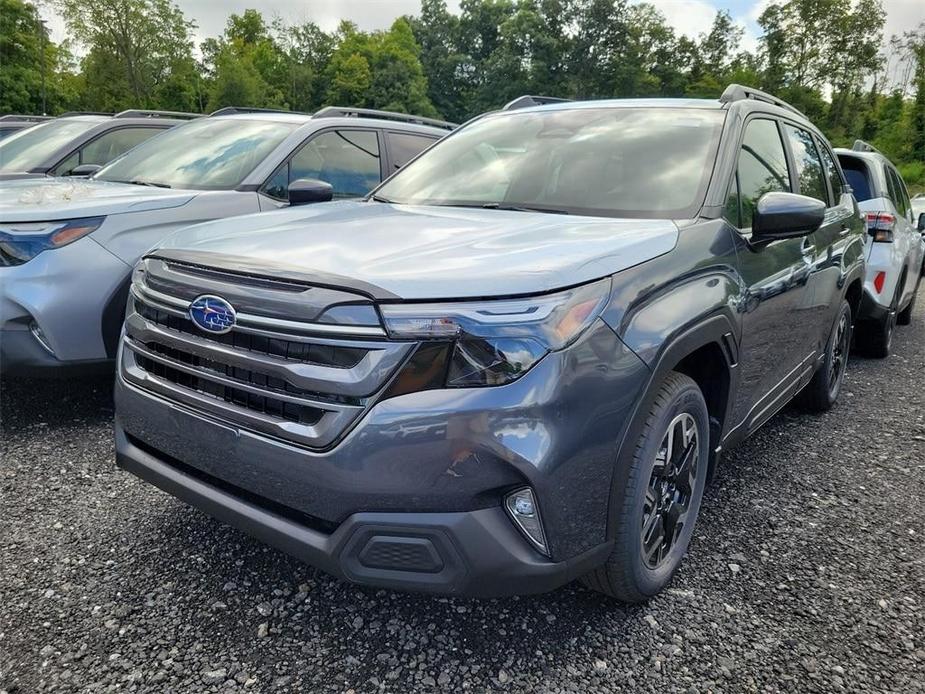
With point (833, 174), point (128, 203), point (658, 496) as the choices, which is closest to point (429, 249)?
point (658, 496)

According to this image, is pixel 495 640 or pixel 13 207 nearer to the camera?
pixel 495 640

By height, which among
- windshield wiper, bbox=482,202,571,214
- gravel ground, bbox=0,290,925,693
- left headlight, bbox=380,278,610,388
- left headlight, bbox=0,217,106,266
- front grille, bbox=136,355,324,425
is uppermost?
windshield wiper, bbox=482,202,571,214

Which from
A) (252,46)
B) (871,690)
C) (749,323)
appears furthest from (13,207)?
(252,46)

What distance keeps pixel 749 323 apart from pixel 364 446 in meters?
1.66

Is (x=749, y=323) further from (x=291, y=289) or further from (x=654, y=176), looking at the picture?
(x=291, y=289)

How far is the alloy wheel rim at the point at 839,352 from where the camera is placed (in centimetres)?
446

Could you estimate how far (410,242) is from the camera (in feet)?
7.14

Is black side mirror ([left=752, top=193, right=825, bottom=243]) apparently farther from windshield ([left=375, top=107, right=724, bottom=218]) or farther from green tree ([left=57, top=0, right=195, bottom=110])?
green tree ([left=57, top=0, right=195, bottom=110])

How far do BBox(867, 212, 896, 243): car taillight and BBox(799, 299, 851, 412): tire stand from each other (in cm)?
163

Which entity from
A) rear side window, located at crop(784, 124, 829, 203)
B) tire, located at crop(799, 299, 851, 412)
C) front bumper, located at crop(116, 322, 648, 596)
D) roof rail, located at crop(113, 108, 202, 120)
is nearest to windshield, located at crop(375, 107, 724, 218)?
rear side window, located at crop(784, 124, 829, 203)

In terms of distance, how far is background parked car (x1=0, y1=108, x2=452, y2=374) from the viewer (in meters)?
3.46

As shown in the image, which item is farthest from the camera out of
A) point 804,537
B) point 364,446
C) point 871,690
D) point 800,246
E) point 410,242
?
point 800,246

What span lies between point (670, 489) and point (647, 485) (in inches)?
12.9

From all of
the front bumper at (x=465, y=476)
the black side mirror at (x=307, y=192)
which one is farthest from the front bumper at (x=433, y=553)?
the black side mirror at (x=307, y=192)
